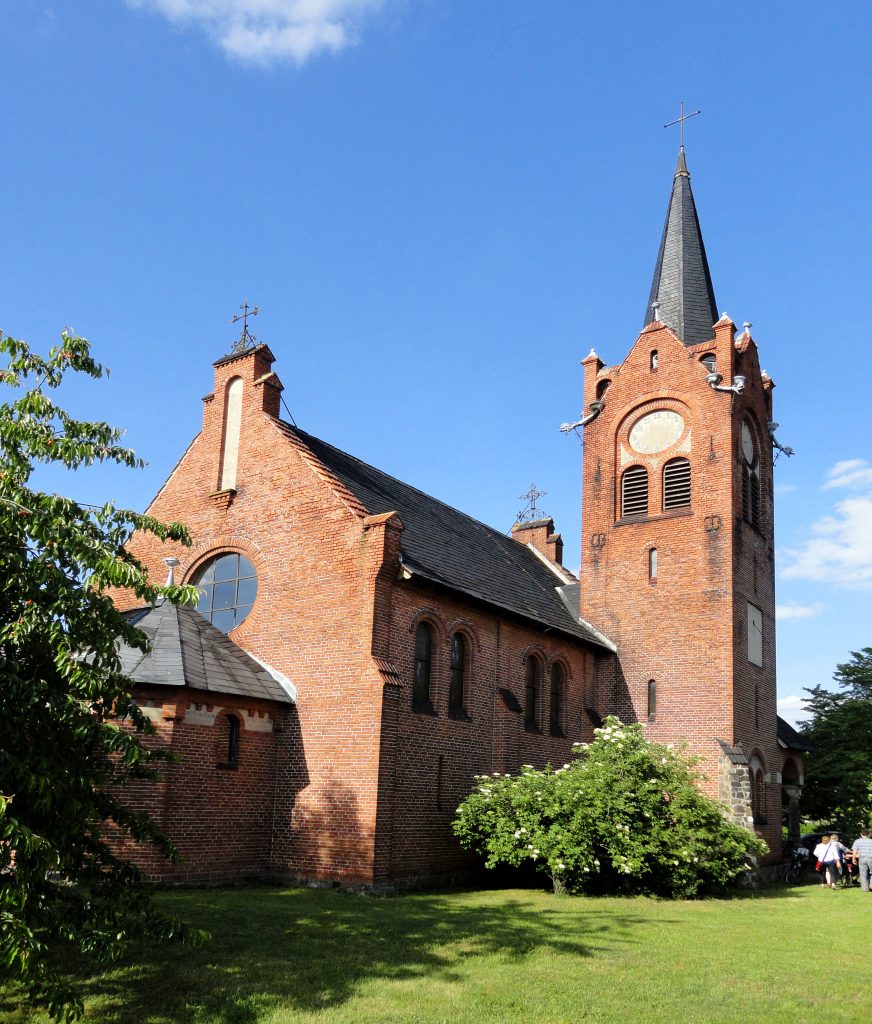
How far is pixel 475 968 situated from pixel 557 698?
13673 millimetres

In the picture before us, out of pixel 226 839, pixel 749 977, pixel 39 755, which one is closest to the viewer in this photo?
pixel 39 755

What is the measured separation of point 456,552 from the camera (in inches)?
Answer: 885

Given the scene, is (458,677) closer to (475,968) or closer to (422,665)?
(422,665)

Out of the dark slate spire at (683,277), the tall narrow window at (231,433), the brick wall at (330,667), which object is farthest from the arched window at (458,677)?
the dark slate spire at (683,277)

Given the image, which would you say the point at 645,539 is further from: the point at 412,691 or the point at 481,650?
the point at 412,691

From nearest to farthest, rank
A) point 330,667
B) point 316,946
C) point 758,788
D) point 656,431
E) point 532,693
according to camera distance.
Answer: point 316,946
point 330,667
point 532,693
point 758,788
point 656,431

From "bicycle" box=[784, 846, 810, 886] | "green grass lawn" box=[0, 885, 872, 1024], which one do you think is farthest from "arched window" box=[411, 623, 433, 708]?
"bicycle" box=[784, 846, 810, 886]

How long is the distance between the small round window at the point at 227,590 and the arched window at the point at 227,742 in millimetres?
2803

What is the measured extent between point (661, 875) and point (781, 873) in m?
7.90

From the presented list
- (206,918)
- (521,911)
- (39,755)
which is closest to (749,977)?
(521,911)

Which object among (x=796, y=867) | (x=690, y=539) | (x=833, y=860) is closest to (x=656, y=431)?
(x=690, y=539)

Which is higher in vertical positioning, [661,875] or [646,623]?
[646,623]

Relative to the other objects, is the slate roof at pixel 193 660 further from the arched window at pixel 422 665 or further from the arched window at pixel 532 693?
the arched window at pixel 532 693

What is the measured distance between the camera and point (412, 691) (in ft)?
59.9
